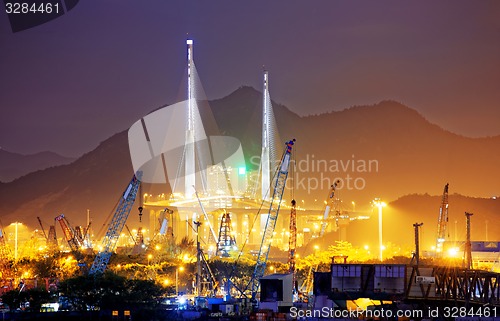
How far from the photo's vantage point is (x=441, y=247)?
106938 millimetres

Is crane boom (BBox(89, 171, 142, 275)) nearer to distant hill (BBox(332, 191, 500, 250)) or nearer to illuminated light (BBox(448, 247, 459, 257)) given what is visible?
illuminated light (BBox(448, 247, 459, 257))

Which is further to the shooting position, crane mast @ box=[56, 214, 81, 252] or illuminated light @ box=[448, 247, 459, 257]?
crane mast @ box=[56, 214, 81, 252]

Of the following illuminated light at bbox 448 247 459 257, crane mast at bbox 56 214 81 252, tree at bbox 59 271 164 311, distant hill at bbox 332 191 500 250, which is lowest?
tree at bbox 59 271 164 311

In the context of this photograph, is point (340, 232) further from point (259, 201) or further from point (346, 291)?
point (346, 291)

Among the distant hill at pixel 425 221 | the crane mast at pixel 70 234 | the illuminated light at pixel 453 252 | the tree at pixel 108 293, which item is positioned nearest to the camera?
the tree at pixel 108 293

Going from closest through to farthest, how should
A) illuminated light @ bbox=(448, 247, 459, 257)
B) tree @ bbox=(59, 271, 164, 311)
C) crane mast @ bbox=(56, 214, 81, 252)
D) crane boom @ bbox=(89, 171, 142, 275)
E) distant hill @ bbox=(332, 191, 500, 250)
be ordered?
tree @ bbox=(59, 271, 164, 311)
crane boom @ bbox=(89, 171, 142, 275)
illuminated light @ bbox=(448, 247, 459, 257)
crane mast @ bbox=(56, 214, 81, 252)
distant hill @ bbox=(332, 191, 500, 250)

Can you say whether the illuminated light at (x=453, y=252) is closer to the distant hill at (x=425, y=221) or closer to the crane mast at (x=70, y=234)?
the crane mast at (x=70, y=234)

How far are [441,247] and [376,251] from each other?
2622 cm

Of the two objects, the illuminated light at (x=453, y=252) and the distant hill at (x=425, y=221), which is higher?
the distant hill at (x=425, y=221)

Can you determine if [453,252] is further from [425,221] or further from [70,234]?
[425,221]

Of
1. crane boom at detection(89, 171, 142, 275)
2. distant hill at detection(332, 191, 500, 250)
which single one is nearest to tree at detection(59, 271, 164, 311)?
crane boom at detection(89, 171, 142, 275)

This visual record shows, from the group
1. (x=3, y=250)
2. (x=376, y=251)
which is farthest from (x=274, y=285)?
(x=376, y=251)

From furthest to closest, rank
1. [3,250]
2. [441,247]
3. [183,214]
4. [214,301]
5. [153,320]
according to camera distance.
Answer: [183,214] → [441,247] → [3,250] → [214,301] → [153,320]

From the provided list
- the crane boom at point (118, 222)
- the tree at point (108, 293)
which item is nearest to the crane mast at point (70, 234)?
the crane boom at point (118, 222)
